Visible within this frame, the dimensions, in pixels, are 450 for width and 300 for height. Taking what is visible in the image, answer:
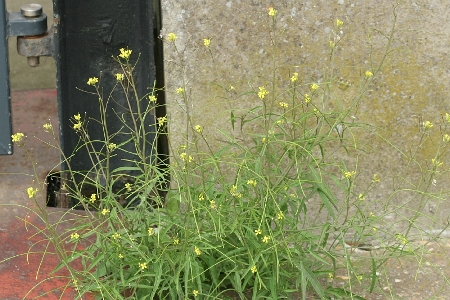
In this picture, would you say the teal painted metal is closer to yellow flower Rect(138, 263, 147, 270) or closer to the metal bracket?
the metal bracket

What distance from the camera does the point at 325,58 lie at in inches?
106

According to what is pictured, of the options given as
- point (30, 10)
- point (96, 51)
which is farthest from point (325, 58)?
point (30, 10)

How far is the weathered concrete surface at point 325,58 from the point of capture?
2.67 metres

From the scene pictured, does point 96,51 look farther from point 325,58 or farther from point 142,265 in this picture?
point 142,265

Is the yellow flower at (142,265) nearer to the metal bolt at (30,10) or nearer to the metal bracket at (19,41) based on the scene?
the metal bracket at (19,41)

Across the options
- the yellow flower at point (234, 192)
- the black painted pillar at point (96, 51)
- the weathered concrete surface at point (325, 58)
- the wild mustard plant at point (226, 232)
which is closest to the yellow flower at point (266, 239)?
the wild mustard plant at point (226, 232)

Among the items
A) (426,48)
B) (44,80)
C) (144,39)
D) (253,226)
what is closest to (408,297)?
(253,226)

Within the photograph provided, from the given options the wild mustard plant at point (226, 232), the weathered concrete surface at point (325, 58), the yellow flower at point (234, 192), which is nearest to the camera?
the yellow flower at point (234, 192)

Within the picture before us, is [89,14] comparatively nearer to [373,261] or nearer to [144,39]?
[144,39]

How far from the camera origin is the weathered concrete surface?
8.75 ft

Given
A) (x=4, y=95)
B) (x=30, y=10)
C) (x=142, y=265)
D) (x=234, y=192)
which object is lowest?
(x=142, y=265)

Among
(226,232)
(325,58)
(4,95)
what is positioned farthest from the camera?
(4,95)

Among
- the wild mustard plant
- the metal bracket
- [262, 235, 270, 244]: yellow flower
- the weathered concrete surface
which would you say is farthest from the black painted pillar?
[262, 235, 270, 244]: yellow flower

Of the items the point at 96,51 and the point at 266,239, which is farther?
the point at 96,51
